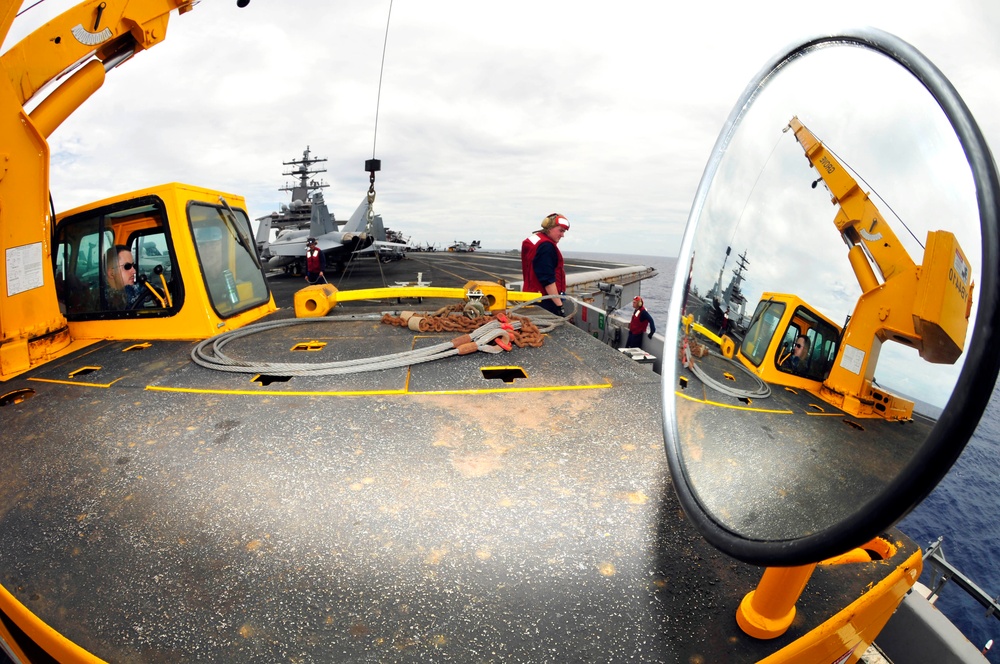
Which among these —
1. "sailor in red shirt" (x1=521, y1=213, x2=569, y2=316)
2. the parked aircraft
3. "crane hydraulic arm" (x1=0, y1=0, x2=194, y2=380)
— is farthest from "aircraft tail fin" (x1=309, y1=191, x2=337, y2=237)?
"sailor in red shirt" (x1=521, y1=213, x2=569, y2=316)

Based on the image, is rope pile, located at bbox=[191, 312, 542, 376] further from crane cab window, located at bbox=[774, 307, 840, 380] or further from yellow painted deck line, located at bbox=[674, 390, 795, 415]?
crane cab window, located at bbox=[774, 307, 840, 380]

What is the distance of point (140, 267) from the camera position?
14.8 feet

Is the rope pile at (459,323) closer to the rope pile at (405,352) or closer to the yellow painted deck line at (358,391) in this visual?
the rope pile at (405,352)

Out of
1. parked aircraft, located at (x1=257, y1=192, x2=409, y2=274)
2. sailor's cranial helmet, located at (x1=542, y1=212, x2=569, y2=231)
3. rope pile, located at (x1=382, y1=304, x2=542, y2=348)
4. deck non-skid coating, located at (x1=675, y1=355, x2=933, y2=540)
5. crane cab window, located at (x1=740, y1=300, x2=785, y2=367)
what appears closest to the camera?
deck non-skid coating, located at (x1=675, y1=355, x2=933, y2=540)

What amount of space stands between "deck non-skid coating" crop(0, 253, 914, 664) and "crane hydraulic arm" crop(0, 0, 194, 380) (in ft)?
5.93

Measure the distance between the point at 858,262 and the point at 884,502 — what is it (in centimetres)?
36

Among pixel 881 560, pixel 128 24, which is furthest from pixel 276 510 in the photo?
pixel 128 24

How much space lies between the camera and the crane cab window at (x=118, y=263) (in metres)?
4.30

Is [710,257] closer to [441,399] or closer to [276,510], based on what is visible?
[276,510]

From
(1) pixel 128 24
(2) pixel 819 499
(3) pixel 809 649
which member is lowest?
(3) pixel 809 649

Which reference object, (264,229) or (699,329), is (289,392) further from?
(264,229)

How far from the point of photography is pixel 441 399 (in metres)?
2.82

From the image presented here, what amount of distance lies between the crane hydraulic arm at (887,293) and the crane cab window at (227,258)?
206 inches

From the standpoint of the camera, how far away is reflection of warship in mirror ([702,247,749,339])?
0.97m
